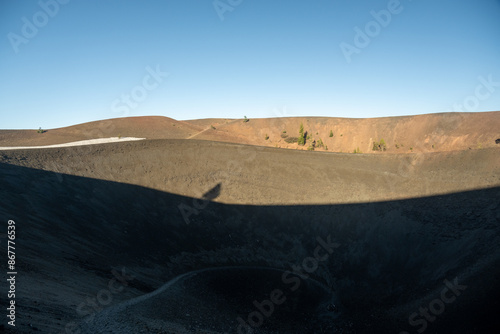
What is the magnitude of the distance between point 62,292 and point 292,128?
73.5 meters

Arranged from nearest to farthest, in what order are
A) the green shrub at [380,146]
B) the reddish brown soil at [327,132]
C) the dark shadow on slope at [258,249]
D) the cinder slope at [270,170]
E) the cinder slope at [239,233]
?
the cinder slope at [239,233], the dark shadow on slope at [258,249], the cinder slope at [270,170], the reddish brown soil at [327,132], the green shrub at [380,146]

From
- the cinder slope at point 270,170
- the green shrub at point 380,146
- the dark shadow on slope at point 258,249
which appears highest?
the green shrub at point 380,146

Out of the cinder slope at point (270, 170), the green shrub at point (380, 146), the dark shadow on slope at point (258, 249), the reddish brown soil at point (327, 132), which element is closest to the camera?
the dark shadow on slope at point (258, 249)

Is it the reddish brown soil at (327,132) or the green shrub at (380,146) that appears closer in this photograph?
the reddish brown soil at (327,132)

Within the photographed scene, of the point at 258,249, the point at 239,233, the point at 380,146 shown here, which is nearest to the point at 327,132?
the point at 380,146

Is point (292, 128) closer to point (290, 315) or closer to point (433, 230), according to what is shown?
point (433, 230)

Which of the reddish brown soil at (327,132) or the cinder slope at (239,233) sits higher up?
the reddish brown soil at (327,132)

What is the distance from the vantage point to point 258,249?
25031 mm

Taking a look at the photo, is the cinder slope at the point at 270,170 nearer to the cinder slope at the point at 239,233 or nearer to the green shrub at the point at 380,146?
the cinder slope at the point at 239,233

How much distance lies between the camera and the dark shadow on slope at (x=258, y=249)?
1467 cm

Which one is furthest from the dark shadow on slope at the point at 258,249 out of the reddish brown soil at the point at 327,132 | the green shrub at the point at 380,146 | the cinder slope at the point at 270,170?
the reddish brown soil at the point at 327,132

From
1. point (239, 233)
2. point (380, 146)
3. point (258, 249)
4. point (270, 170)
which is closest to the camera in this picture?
point (258, 249)

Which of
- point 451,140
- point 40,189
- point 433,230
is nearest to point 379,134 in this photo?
point 451,140

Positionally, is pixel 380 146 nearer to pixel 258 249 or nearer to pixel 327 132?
pixel 327 132
